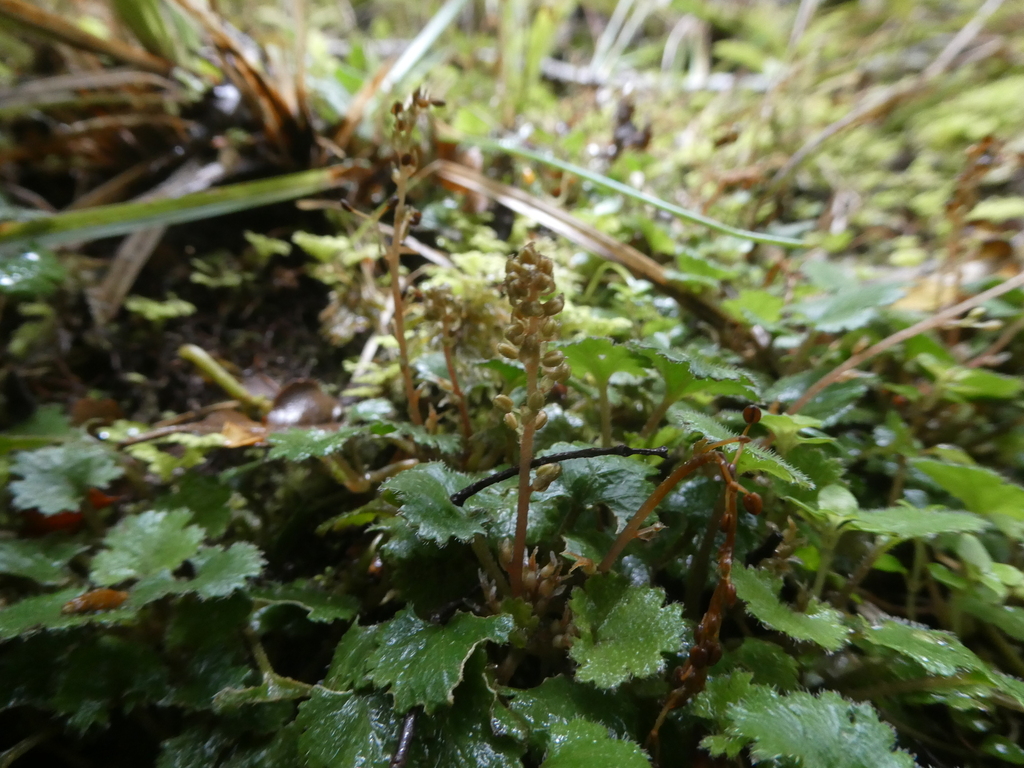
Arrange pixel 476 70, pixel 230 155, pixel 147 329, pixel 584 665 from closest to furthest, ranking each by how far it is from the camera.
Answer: pixel 584 665 → pixel 147 329 → pixel 230 155 → pixel 476 70

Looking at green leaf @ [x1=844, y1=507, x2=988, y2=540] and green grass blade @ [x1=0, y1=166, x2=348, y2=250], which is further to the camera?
green grass blade @ [x1=0, y1=166, x2=348, y2=250]

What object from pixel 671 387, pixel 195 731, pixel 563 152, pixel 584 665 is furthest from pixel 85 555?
pixel 563 152

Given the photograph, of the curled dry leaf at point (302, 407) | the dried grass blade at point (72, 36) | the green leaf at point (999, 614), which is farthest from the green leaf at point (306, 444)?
the dried grass blade at point (72, 36)

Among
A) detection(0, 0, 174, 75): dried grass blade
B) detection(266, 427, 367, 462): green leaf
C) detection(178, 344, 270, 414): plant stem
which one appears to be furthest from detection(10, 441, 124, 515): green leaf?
detection(0, 0, 174, 75): dried grass blade

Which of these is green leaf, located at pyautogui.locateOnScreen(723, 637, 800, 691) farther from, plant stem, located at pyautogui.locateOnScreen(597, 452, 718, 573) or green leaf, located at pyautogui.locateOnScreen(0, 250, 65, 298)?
green leaf, located at pyautogui.locateOnScreen(0, 250, 65, 298)

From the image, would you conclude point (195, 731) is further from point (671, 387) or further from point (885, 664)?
point (885, 664)

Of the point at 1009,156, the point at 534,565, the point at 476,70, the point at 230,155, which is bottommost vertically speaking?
the point at 534,565
